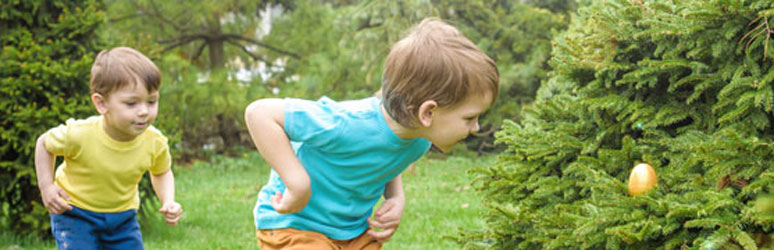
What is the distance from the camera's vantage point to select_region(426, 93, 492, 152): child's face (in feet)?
7.86

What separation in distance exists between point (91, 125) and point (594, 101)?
2.40 m

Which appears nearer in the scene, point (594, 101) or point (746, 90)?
point (746, 90)

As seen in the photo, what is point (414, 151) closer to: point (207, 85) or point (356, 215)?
point (356, 215)

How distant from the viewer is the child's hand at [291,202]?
7.87ft

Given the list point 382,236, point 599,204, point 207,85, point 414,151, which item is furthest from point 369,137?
point 207,85

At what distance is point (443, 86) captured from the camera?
233 cm

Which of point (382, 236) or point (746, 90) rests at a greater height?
point (746, 90)

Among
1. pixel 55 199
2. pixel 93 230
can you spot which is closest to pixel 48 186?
pixel 55 199

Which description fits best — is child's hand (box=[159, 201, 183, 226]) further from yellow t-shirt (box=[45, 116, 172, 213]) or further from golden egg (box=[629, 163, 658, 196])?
golden egg (box=[629, 163, 658, 196])

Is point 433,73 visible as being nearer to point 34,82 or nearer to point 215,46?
point 34,82

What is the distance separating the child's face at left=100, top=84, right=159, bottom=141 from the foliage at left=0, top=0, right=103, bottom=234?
Result: 2352 mm

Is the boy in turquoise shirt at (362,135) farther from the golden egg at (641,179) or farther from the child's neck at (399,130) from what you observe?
the golden egg at (641,179)

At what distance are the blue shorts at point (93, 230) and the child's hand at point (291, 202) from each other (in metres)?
1.79

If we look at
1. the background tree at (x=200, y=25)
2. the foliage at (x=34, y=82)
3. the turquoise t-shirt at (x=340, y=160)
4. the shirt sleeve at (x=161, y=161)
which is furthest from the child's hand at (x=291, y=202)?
the background tree at (x=200, y=25)
